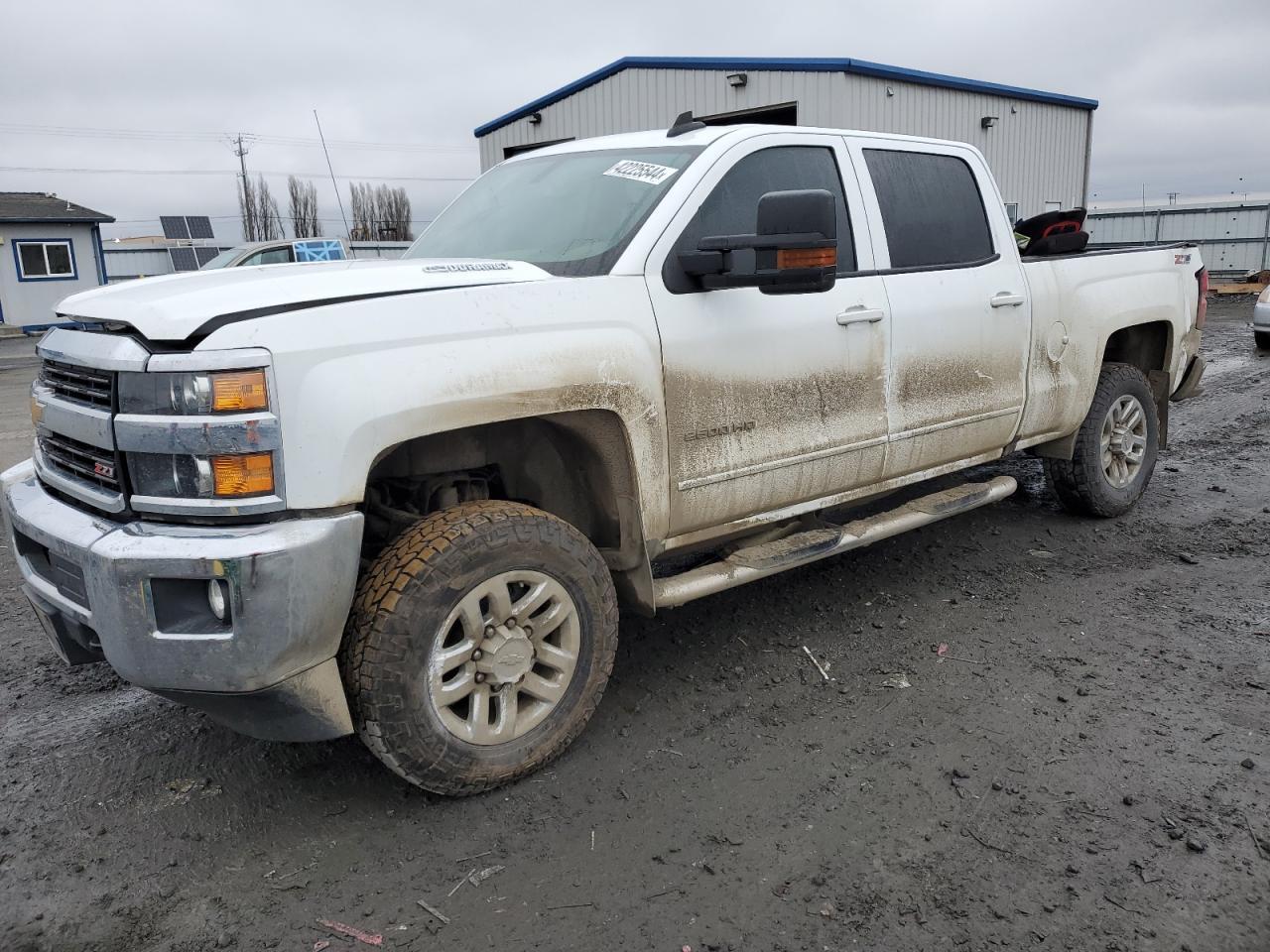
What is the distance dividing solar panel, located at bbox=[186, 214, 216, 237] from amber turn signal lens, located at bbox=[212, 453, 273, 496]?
134ft

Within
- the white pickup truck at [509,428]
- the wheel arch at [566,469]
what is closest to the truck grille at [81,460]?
the white pickup truck at [509,428]

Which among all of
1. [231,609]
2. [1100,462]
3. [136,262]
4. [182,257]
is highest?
A: [182,257]

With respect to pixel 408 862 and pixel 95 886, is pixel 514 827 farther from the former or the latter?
pixel 95 886

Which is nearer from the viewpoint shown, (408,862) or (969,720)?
(408,862)

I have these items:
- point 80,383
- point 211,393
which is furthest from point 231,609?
point 80,383

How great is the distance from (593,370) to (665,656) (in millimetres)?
1476

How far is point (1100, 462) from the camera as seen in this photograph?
18.1ft

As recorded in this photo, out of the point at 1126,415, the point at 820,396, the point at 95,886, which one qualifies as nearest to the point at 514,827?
the point at 95,886

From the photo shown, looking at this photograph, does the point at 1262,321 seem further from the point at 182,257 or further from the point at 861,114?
the point at 182,257

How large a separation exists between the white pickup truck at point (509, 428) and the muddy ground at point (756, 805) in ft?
1.19

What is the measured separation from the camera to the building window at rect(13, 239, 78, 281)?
27.6 metres

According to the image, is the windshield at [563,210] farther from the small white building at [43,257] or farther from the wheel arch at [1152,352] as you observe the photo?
the small white building at [43,257]

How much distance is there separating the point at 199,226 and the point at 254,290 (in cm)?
4110

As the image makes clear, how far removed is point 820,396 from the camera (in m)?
3.82
